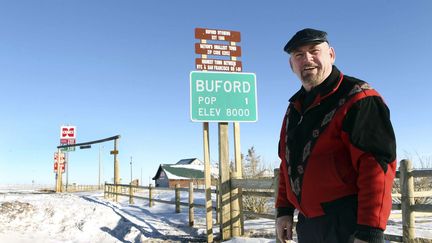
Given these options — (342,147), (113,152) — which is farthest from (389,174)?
Result: (113,152)

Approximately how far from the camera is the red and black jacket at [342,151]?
Answer: 5.67 feet

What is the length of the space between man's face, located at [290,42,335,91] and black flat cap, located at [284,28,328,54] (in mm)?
26

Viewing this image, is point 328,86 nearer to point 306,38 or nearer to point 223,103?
point 306,38

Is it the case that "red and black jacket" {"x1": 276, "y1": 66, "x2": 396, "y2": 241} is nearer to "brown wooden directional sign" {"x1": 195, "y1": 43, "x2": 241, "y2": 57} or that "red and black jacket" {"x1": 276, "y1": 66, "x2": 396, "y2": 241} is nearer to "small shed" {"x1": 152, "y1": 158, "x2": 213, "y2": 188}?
"brown wooden directional sign" {"x1": 195, "y1": 43, "x2": 241, "y2": 57}

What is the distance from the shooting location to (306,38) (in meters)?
2.08

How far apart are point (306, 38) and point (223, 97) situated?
19.0 ft

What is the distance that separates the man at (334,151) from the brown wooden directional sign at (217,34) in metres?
6.17

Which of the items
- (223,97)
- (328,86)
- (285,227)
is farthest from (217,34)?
(328,86)

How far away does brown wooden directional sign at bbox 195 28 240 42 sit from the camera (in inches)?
326

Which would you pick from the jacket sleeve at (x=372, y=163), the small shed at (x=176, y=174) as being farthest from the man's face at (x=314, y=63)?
the small shed at (x=176, y=174)

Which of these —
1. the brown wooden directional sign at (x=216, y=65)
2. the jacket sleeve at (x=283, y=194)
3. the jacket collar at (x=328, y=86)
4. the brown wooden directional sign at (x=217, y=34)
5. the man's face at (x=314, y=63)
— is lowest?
the jacket sleeve at (x=283, y=194)

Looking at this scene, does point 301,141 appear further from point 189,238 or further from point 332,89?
point 189,238

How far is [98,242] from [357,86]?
26.2ft

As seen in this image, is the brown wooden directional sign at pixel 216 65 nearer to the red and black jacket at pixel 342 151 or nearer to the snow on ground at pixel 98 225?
the snow on ground at pixel 98 225
